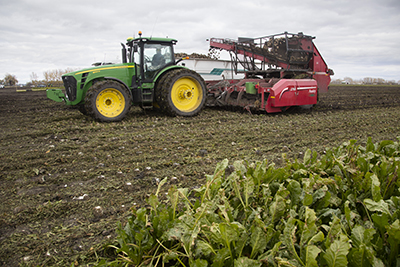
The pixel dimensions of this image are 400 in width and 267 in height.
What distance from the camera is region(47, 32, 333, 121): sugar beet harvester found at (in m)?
7.11

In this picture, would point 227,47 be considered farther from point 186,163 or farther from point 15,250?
point 15,250

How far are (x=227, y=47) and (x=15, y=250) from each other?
9806 millimetres

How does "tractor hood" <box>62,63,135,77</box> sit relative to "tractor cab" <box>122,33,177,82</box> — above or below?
below

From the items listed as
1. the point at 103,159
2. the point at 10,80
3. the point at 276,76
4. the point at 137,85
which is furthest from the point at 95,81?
the point at 10,80

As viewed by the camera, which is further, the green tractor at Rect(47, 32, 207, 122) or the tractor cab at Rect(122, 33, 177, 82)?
the tractor cab at Rect(122, 33, 177, 82)

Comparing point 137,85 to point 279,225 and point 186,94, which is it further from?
point 279,225

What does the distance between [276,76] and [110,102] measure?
19.3 ft

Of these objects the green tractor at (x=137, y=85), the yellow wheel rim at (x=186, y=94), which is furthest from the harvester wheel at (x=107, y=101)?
the yellow wheel rim at (x=186, y=94)

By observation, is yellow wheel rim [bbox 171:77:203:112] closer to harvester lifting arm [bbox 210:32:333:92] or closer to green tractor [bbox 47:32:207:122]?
green tractor [bbox 47:32:207:122]

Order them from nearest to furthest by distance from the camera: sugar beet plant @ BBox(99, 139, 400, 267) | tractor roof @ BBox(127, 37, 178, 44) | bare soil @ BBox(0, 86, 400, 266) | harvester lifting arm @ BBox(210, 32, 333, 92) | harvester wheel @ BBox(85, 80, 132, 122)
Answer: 1. sugar beet plant @ BBox(99, 139, 400, 267)
2. bare soil @ BBox(0, 86, 400, 266)
3. harvester wheel @ BBox(85, 80, 132, 122)
4. tractor roof @ BBox(127, 37, 178, 44)
5. harvester lifting arm @ BBox(210, 32, 333, 92)

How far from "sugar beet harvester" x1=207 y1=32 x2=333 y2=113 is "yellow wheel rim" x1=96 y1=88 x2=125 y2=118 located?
3.32 meters

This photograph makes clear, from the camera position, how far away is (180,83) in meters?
8.02

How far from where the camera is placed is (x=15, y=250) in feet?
7.01

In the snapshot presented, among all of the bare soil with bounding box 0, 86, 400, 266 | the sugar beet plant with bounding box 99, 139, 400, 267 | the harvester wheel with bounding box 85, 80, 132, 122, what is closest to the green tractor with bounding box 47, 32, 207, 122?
the harvester wheel with bounding box 85, 80, 132, 122
